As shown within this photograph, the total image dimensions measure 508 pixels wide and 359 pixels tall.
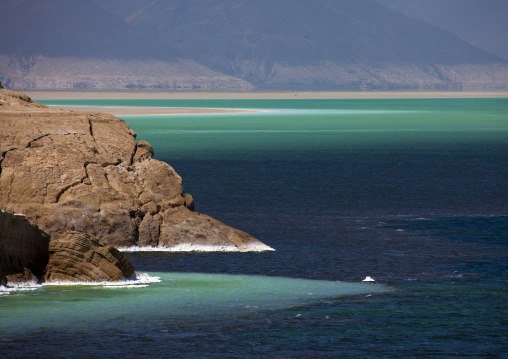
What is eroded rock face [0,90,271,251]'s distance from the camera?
18359 mm

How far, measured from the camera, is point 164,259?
17.9 m

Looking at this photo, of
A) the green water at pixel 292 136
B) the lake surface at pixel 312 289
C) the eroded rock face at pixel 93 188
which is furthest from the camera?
the green water at pixel 292 136

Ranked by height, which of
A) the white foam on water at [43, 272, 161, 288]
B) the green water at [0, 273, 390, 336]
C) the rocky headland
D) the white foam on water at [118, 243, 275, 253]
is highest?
the rocky headland

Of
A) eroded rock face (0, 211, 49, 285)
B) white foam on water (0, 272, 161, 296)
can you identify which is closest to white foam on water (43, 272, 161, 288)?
white foam on water (0, 272, 161, 296)

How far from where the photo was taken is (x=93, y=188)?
18703 millimetres

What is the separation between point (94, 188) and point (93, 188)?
23 mm

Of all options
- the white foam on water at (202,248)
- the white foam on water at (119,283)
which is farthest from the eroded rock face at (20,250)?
the white foam on water at (202,248)

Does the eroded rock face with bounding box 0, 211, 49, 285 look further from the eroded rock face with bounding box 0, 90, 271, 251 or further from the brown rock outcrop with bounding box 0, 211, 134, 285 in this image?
the eroded rock face with bounding box 0, 90, 271, 251

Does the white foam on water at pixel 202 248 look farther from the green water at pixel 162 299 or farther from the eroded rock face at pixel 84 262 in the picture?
the eroded rock face at pixel 84 262

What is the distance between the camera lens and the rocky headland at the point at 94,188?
1836cm

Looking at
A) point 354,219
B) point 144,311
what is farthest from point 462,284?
point 354,219

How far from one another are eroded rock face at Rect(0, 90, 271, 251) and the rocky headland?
0.02 m

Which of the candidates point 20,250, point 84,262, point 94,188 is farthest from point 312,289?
point 94,188

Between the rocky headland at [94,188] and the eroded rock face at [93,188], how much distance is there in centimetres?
2
